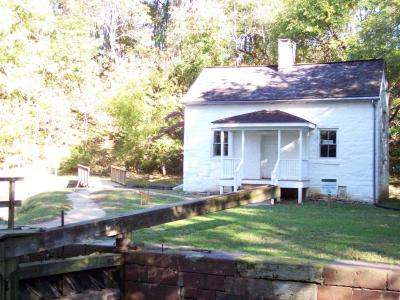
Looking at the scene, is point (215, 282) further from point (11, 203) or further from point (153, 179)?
point (153, 179)

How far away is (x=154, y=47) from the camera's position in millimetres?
41656

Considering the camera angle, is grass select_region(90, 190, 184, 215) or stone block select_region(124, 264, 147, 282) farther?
grass select_region(90, 190, 184, 215)

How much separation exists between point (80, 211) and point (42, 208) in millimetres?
1974

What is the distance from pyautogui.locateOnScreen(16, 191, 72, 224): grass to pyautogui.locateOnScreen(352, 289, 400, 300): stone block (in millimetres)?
9295

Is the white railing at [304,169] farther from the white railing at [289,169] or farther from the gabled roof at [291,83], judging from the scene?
the gabled roof at [291,83]

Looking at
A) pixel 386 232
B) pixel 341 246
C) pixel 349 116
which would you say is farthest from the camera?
pixel 349 116

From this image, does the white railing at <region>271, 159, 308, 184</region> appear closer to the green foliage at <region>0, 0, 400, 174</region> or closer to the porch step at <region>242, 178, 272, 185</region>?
the porch step at <region>242, 178, 272, 185</region>

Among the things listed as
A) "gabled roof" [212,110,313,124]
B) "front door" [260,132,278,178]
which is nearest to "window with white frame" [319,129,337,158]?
"gabled roof" [212,110,313,124]

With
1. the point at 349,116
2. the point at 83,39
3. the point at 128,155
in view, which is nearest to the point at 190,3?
the point at 83,39

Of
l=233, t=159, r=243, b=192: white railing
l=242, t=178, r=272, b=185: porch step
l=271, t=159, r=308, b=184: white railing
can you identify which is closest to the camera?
l=271, t=159, r=308, b=184: white railing

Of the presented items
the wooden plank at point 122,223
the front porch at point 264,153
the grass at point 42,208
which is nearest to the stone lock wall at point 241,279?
the wooden plank at point 122,223

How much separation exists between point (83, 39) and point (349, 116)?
18.6 meters

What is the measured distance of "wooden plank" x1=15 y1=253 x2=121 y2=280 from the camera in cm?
622

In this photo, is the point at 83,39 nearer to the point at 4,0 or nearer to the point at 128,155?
the point at 128,155
